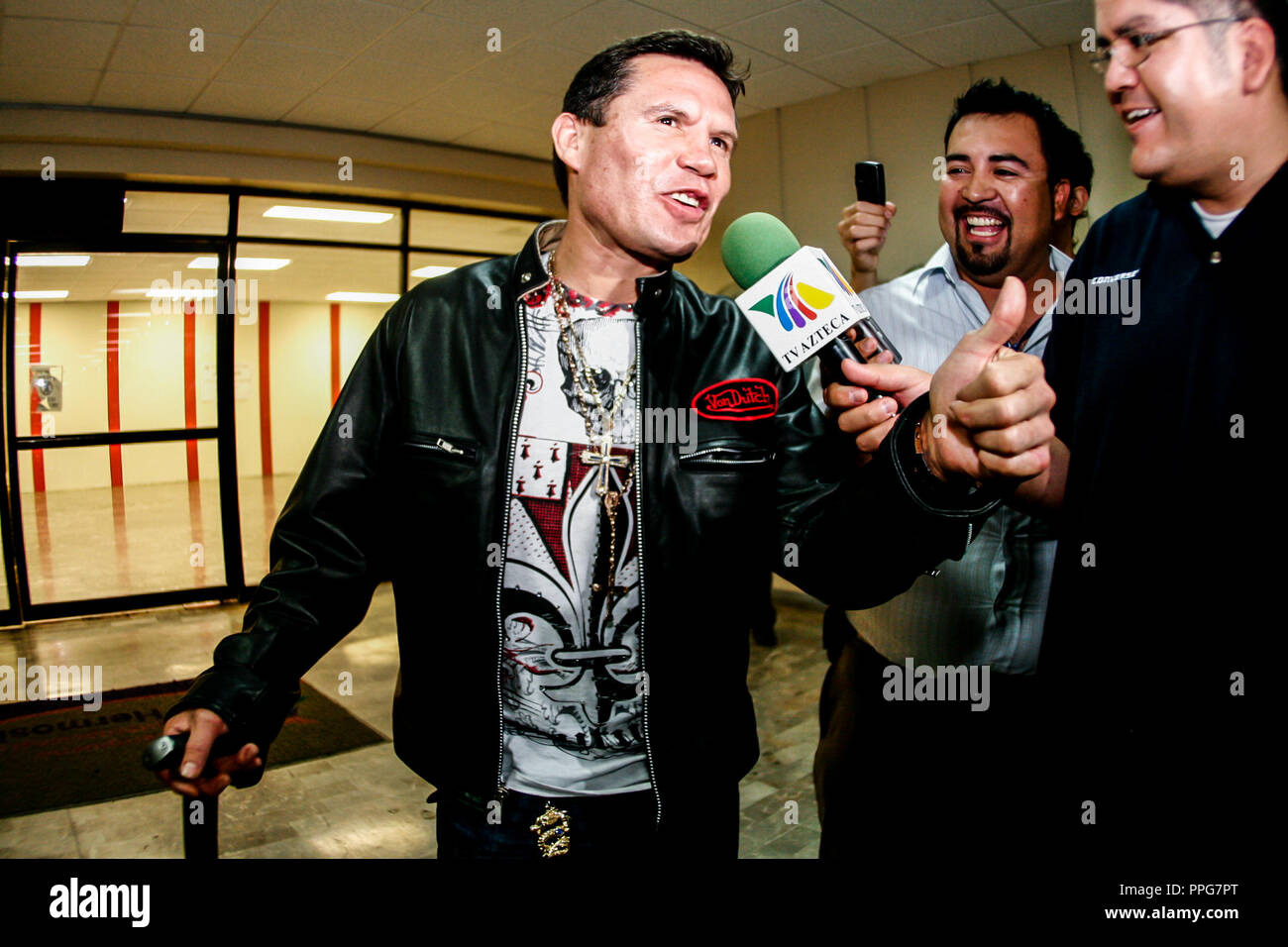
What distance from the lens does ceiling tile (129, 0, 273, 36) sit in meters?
3.77

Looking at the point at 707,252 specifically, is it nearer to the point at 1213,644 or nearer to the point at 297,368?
the point at 1213,644

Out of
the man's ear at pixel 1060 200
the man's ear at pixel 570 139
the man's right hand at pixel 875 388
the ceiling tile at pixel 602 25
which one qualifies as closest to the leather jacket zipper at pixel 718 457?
the man's right hand at pixel 875 388

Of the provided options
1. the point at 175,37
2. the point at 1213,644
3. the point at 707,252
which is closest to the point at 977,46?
the point at 707,252

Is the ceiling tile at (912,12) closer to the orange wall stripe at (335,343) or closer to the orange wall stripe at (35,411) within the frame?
the orange wall stripe at (35,411)

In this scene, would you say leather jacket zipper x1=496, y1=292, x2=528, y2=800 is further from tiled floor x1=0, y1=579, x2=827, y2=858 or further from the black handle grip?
tiled floor x1=0, y1=579, x2=827, y2=858

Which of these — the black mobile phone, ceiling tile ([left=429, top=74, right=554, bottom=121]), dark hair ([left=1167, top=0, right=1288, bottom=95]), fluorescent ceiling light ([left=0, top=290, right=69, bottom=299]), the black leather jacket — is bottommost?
the black leather jacket

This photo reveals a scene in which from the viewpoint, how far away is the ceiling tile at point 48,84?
4461mm

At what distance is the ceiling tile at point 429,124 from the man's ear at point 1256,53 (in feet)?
17.8

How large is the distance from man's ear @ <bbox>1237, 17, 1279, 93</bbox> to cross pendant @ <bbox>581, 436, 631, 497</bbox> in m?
0.88

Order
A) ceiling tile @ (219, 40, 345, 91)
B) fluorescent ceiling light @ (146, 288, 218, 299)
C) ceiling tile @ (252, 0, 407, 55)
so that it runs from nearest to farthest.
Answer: ceiling tile @ (252, 0, 407, 55), ceiling tile @ (219, 40, 345, 91), fluorescent ceiling light @ (146, 288, 218, 299)

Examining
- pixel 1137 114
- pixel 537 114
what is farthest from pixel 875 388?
pixel 537 114

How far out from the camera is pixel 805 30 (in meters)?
4.43

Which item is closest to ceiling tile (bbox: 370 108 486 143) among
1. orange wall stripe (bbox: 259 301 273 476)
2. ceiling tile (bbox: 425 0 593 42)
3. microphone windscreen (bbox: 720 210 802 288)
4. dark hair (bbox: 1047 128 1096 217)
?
ceiling tile (bbox: 425 0 593 42)

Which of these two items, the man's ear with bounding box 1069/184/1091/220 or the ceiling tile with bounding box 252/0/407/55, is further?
the ceiling tile with bounding box 252/0/407/55
